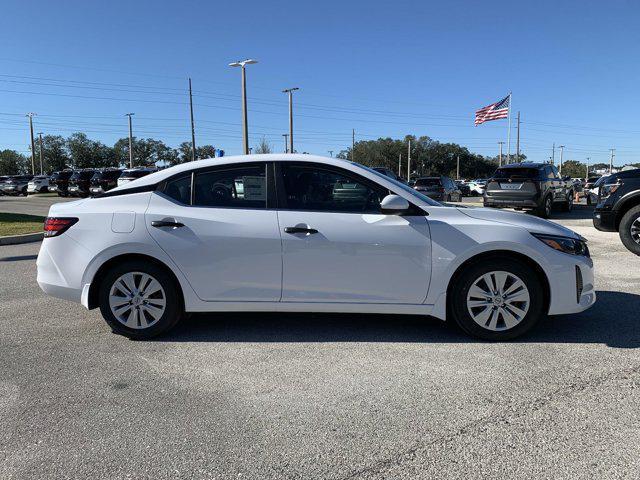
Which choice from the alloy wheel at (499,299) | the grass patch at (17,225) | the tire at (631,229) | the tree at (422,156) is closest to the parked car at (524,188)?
the tire at (631,229)

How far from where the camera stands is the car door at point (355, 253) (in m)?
4.13

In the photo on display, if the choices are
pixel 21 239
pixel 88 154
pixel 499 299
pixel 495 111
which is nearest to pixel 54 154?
pixel 88 154

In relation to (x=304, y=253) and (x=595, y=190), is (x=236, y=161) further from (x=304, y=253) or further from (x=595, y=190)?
(x=595, y=190)

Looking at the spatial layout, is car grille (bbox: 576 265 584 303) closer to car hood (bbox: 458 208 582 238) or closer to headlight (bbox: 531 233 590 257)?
headlight (bbox: 531 233 590 257)

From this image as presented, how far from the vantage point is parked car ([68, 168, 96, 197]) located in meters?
29.7

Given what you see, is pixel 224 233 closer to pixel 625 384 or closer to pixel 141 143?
pixel 625 384

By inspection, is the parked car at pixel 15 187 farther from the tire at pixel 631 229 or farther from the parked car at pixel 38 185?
the tire at pixel 631 229

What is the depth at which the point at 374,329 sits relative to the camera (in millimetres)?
4637

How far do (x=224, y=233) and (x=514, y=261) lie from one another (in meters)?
2.43

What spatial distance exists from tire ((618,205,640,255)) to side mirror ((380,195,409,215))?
264 inches

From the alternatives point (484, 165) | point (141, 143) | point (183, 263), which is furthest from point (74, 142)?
point (183, 263)

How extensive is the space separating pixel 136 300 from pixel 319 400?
6.51ft

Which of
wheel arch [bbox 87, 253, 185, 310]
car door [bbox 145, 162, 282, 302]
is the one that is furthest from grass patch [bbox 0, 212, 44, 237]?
car door [bbox 145, 162, 282, 302]

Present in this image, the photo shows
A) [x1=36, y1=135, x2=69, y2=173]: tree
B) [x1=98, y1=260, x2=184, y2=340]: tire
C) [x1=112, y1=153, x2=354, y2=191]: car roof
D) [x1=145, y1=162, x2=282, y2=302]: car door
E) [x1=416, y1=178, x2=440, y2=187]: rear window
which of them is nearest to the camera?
[x1=145, y1=162, x2=282, y2=302]: car door
